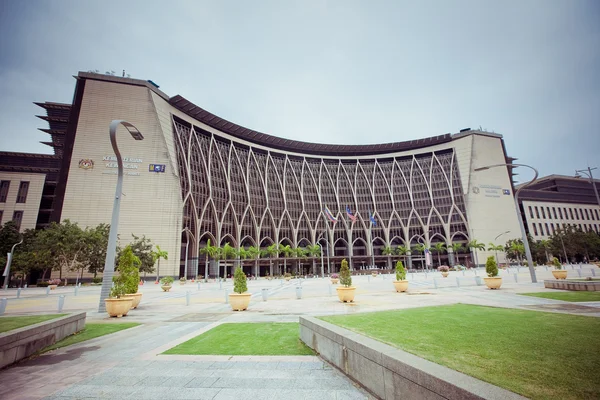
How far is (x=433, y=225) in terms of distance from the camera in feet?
319

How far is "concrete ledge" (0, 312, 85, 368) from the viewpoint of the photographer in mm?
6594

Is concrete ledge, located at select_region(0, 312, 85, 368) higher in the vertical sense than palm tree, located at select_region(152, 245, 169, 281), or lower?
lower

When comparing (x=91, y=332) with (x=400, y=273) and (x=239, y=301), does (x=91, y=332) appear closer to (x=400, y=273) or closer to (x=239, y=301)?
(x=239, y=301)

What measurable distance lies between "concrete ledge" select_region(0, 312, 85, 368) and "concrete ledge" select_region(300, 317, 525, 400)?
7321 millimetres

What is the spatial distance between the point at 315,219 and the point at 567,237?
69.6 meters

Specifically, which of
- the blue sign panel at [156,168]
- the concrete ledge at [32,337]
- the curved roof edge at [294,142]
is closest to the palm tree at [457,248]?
the curved roof edge at [294,142]


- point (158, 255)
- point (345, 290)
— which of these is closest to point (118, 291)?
point (345, 290)

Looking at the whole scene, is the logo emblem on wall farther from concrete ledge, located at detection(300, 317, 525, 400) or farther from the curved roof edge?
concrete ledge, located at detection(300, 317, 525, 400)

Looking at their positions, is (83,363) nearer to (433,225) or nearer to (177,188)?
(177,188)

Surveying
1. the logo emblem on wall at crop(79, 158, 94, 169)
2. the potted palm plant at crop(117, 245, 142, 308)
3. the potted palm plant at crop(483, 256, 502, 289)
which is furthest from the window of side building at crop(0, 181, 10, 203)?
the potted palm plant at crop(483, 256, 502, 289)

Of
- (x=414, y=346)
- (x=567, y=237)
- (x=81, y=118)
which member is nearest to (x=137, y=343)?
(x=414, y=346)

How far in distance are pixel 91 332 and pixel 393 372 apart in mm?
10784

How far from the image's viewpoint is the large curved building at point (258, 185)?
55969 millimetres

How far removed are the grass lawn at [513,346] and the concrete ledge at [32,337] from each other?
26.3ft
